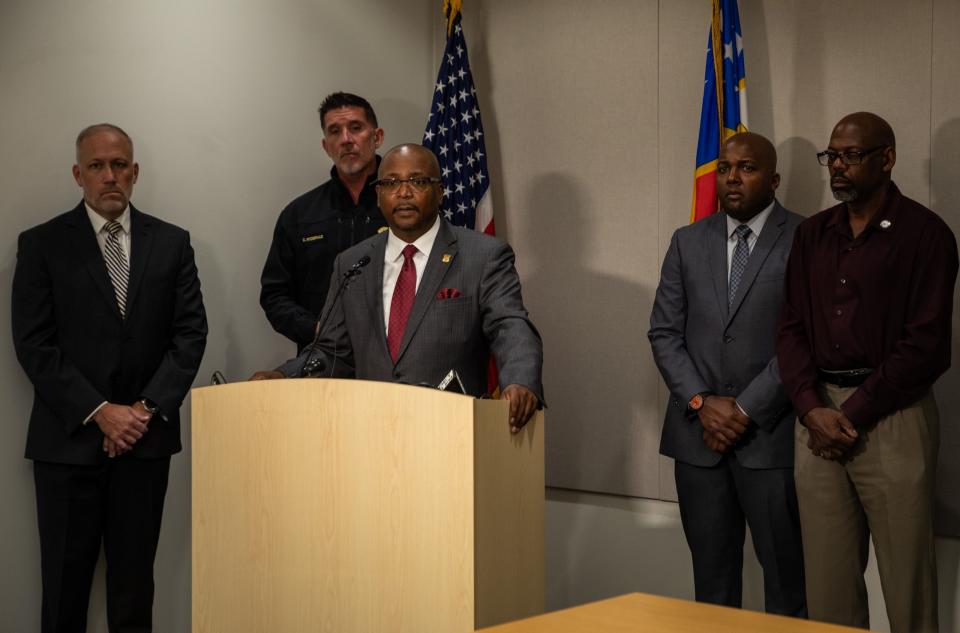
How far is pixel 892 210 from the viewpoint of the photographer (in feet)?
11.9

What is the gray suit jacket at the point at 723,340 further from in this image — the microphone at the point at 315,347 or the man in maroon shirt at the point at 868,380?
the microphone at the point at 315,347

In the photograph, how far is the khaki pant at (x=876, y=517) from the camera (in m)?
3.53

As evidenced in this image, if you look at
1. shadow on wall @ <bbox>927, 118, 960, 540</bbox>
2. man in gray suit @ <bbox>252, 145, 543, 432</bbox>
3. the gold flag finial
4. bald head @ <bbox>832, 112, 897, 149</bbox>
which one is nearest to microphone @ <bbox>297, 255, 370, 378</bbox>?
man in gray suit @ <bbox>252, 145, 543, 432</bbox>

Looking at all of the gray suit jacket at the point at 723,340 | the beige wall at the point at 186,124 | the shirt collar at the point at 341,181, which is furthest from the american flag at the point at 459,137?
the gray suit jacket at the point at 723,340

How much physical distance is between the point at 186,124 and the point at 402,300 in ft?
6.29

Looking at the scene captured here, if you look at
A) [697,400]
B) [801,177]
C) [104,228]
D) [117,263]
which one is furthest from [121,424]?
[801,177]

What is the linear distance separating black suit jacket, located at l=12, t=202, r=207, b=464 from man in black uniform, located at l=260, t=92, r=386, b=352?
1.82 ft

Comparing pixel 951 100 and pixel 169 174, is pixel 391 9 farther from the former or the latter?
pixel 951 100

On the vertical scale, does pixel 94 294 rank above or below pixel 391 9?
below

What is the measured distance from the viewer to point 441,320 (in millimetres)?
3426

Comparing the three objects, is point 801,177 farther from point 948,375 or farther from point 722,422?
point 722,422

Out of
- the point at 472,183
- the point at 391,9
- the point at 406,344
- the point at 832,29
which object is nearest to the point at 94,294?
the point at 406,344

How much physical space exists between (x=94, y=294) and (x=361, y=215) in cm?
115

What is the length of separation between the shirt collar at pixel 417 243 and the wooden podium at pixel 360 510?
751 mm
